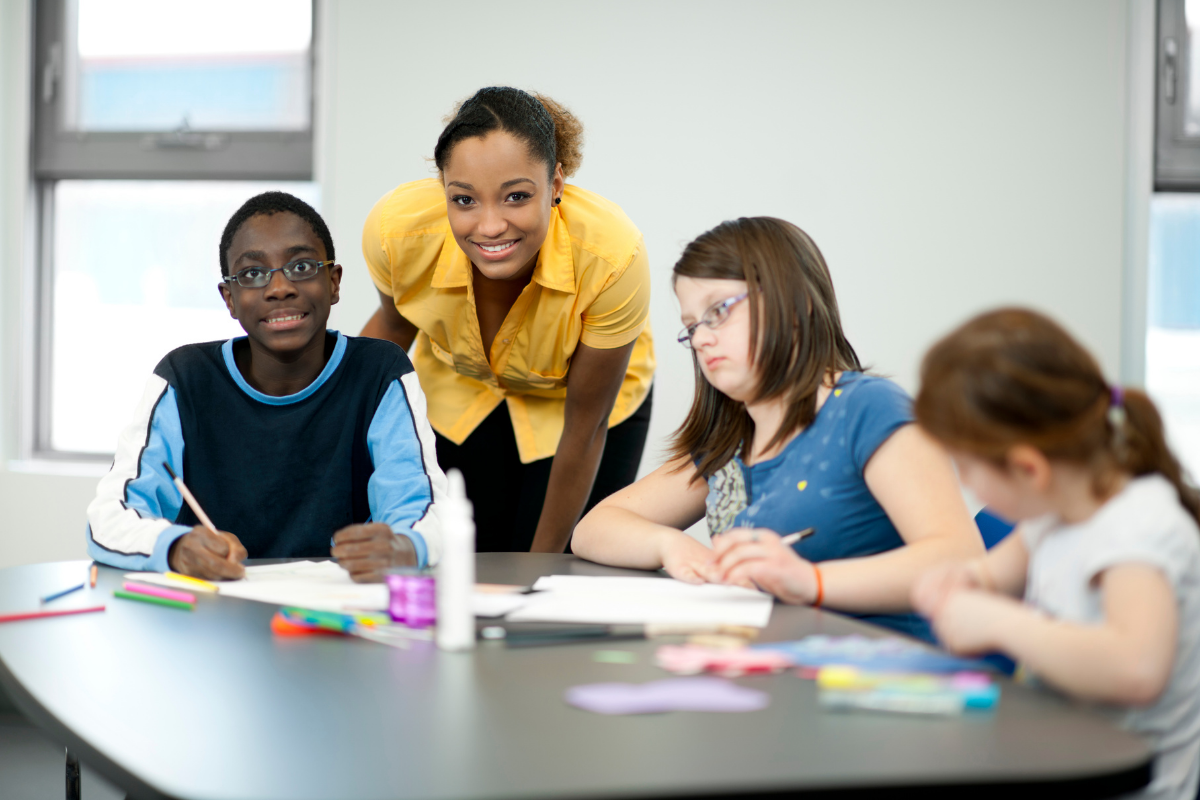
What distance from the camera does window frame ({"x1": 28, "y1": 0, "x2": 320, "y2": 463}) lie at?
11.0 feet

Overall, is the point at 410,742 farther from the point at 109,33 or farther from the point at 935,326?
the point at 109,33

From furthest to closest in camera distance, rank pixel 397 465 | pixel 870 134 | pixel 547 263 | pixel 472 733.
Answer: pixel 870 134
pixel 547 263
pixel 397 465
pixel 472 733

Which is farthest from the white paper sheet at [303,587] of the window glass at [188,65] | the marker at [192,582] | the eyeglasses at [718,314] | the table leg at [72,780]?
the window glass at [188,65]

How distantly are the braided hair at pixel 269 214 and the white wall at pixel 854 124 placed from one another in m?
1.33

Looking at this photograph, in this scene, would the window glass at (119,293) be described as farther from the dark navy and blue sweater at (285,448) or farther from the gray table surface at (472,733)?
the gray table surface at (472,733)

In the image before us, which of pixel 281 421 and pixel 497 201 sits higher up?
pixel 497 201

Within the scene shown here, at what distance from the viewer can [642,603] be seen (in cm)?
111

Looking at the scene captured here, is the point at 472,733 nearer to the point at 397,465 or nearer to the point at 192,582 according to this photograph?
the point at 192,582

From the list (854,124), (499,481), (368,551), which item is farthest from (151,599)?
(854,124)

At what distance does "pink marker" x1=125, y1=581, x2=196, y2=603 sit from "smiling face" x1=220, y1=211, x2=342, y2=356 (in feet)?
1.82

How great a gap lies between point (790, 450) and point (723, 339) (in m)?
0.17

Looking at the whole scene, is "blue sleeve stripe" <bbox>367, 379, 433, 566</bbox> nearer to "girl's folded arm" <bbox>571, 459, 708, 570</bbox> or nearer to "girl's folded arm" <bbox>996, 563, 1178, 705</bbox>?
"girl's folded arm" <bbox>571, 459, 708, 570</bbox>

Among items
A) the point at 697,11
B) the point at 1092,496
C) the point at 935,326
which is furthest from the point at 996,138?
the point at 1092,496

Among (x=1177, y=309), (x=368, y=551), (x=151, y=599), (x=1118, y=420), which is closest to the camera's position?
(x=1118, y=420)
